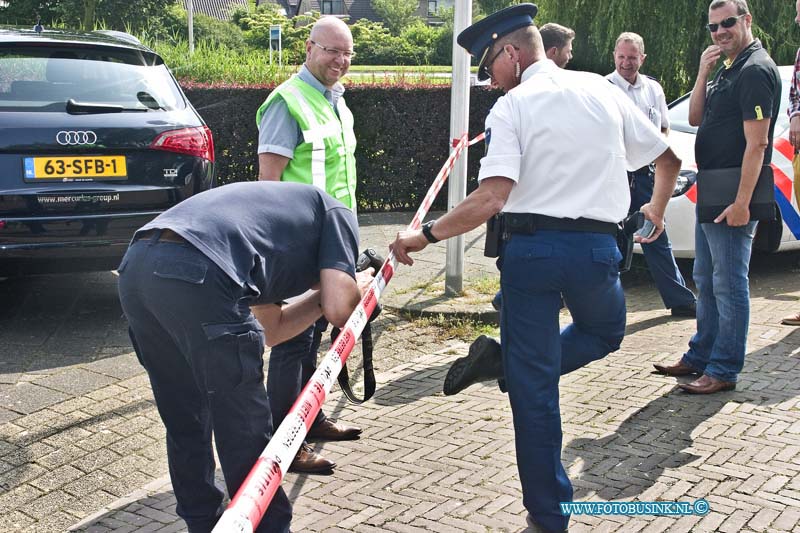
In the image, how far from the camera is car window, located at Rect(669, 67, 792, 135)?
768 centimetres

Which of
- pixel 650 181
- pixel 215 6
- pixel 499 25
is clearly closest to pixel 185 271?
pixel 499 25

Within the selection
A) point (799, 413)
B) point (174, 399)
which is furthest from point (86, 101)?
point (799, 413)

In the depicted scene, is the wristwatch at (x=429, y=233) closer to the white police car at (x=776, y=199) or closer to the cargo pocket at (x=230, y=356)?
the cargo pocket at (x=230, y=356)

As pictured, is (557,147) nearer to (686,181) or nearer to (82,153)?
(82,153)

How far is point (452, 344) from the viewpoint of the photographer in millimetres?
6105

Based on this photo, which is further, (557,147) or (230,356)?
(557,147)

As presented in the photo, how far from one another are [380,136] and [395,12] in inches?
2552

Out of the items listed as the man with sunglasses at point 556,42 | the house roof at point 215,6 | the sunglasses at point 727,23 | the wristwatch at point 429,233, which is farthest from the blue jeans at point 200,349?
the house roof at point 215,6

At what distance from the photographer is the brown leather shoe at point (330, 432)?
448cm

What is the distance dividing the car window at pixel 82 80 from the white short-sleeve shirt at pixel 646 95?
9.98 ft

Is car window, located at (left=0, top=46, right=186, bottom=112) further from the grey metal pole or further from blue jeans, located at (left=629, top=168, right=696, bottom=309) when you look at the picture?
blue jeans, located at (left=629, top=168, right=696, bottom=309)

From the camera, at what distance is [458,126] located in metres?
6.86

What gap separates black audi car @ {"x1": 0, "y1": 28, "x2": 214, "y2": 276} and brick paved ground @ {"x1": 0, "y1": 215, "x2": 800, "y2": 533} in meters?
0.67

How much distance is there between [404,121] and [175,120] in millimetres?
4449
